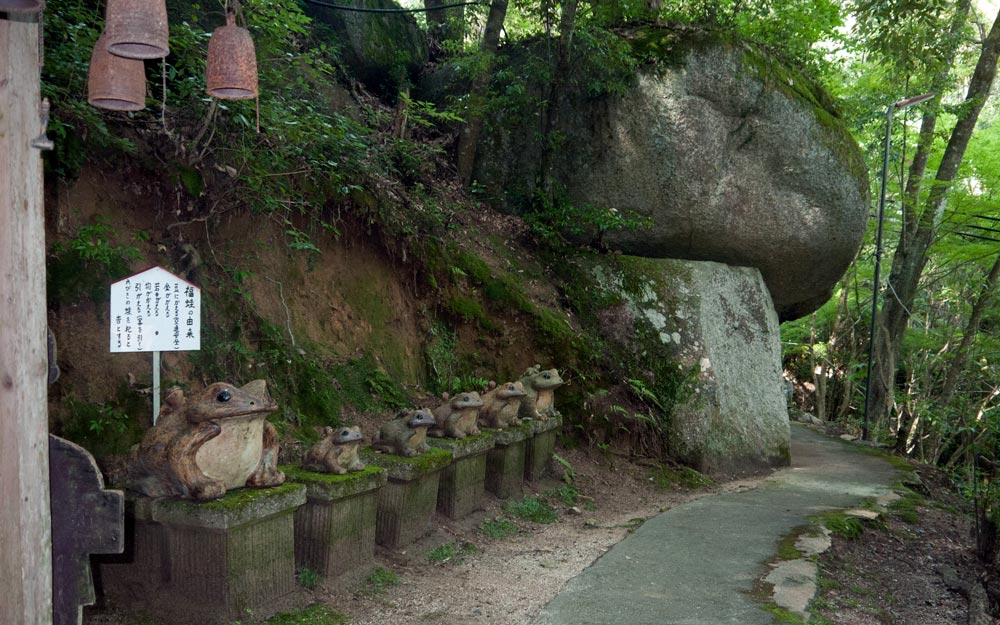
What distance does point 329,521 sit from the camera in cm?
517

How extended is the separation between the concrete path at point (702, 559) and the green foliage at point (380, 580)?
1.13 meters

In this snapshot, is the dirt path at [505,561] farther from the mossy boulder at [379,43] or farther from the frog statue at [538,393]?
the mossy boulder at [379,43]

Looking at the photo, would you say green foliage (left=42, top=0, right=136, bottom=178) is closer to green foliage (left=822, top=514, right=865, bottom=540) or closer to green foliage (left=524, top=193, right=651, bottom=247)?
green foliage (left=524, top=193, right=651, bottom=247)

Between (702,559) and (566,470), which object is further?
(566,470)

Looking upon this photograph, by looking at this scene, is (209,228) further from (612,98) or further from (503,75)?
(612,98)

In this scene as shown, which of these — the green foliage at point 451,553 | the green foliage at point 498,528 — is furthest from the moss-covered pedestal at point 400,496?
the green foliage at point 498,528

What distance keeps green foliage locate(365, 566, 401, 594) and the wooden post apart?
258 centimetres

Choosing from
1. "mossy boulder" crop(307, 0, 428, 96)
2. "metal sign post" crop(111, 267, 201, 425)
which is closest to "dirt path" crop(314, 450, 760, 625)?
"metal sign post" crop(111, 267, 201, 425)

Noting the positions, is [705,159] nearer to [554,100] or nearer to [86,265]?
[554,100]

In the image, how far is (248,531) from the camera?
14.8 ft

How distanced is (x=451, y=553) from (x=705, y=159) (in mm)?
7572

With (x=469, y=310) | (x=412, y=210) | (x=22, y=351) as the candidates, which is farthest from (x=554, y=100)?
(x=22, y=351)

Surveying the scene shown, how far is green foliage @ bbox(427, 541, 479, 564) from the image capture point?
6180mm

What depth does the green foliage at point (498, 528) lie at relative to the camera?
7047mm
